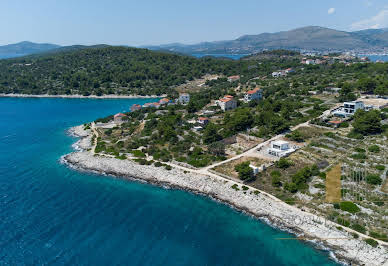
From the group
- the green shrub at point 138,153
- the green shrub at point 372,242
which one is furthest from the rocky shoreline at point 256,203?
the green shrub at point 138,153

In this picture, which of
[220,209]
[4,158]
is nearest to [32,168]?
[4,158]

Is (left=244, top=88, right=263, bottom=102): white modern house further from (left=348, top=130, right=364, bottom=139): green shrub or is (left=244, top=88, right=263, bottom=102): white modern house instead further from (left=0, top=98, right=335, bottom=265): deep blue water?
(left=0, top=98, right=335, bottom=265): deep blue water

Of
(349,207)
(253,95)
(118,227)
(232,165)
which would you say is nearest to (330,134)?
(232,165)

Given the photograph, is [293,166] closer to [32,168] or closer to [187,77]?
[32,168]

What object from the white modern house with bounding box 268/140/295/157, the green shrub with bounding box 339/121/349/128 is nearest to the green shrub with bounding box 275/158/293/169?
the white modern house with bounding box 268/140/295/157

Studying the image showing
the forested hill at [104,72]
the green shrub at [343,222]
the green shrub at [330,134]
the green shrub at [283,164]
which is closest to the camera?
the green shrub at [343,222]

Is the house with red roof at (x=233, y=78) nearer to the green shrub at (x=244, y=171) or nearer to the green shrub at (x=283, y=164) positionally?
the green shrub at (x=283, y=164)
